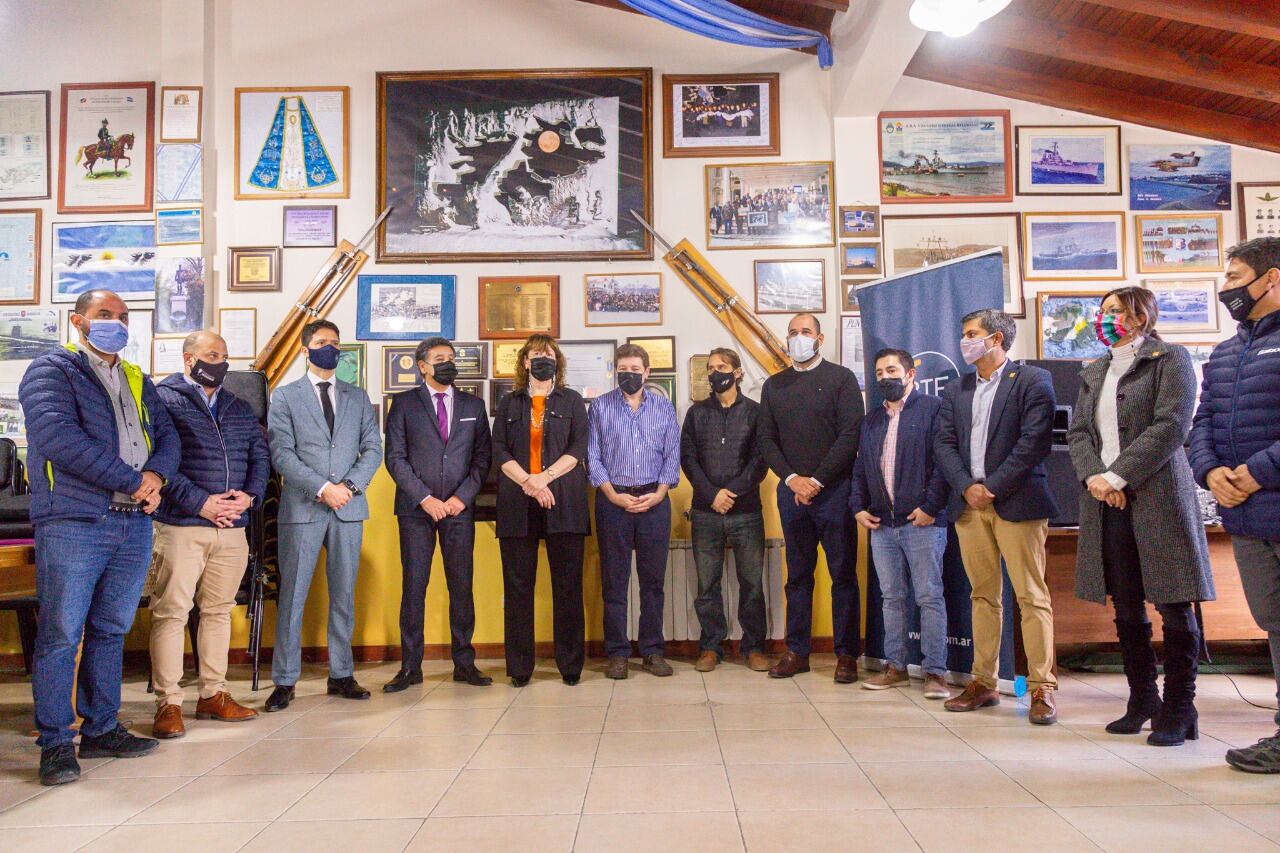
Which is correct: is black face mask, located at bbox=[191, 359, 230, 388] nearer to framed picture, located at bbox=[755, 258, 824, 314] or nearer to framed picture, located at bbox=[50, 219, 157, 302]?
framed picture, located at bbox=[50, 219, 157, 302]

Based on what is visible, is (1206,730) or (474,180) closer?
(1206,730)

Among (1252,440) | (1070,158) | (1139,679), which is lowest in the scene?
(1139,679)

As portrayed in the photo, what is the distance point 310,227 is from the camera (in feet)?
17.5

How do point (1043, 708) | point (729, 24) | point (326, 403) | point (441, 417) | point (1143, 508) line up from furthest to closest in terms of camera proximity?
point (729, 24), point (441, 417), point (326, 403), point (1043, 708), point (1143, 508)

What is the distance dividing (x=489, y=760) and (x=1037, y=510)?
224 cm

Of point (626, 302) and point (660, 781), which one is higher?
point (626, 302)

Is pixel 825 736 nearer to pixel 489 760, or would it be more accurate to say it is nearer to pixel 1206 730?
pixel 489 760

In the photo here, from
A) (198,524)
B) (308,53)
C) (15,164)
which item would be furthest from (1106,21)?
(15,164)

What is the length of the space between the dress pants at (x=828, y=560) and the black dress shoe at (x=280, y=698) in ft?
7.57

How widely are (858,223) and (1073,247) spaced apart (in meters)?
1.30

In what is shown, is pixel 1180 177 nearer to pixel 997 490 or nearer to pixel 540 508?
pixel 997 490

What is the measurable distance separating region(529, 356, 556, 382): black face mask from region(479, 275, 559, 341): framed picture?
3.10 ft

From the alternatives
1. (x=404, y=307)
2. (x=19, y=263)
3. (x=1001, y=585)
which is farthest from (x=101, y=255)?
(x=1001, y=585)

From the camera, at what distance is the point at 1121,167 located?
538 cm
